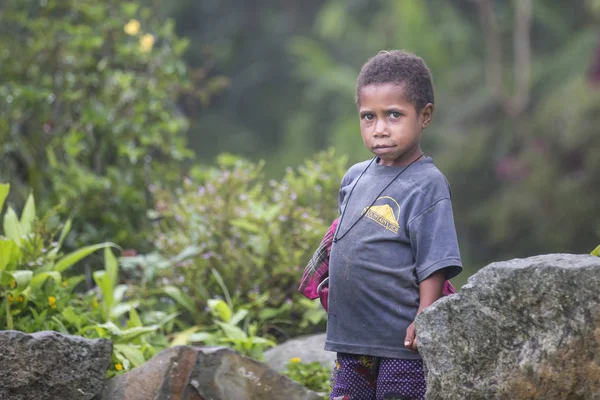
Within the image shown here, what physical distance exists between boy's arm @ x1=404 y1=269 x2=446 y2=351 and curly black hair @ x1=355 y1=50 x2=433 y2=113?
0.55m

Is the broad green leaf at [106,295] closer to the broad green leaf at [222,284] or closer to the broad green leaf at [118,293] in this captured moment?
the broad green leaf at [118,293]

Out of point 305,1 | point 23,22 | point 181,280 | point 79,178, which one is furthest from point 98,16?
point 305,1

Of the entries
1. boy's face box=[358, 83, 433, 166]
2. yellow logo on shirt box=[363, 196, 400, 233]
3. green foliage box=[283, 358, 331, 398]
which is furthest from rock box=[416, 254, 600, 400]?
green foliage box=[283, 358, 331, 398]

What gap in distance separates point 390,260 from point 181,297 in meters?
2.15

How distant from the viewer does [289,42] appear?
2105 centimetres

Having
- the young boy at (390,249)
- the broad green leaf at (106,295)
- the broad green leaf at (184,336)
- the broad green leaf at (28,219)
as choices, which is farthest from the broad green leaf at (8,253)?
the young boy at (390,249)

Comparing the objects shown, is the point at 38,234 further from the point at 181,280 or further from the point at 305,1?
the point at 305,1

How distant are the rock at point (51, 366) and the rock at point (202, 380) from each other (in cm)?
13

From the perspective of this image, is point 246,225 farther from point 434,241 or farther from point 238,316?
point 434,241

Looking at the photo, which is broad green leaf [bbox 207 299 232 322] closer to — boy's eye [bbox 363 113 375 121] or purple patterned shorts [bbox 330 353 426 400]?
purple patterned shorts [bbox 330 353 426 400]

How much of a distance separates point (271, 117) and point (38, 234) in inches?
664

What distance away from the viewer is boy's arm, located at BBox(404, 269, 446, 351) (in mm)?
2889

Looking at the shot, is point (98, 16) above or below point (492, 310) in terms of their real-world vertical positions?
above

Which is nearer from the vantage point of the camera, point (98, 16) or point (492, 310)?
point (492, 310)
